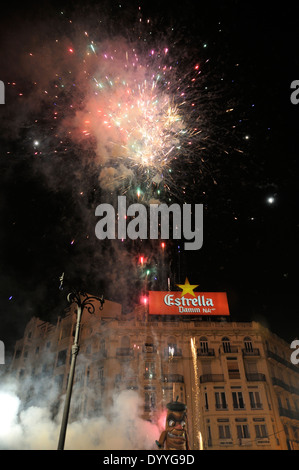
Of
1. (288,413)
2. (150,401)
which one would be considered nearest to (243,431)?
(288,413)

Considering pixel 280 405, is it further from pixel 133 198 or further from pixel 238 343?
pixel 133 198

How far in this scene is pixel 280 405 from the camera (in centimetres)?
2530

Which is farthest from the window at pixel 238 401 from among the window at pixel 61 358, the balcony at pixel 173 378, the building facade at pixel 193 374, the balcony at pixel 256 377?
the window at pixel 61 358

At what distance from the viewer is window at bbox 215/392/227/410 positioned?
2395cm

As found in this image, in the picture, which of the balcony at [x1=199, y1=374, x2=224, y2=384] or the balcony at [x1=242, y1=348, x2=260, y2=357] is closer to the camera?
the balcony at [x1=199, y1=374, x2=224, y2=384]

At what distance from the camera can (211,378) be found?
81.9 ft

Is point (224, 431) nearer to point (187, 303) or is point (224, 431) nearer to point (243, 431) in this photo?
point (243, 431)

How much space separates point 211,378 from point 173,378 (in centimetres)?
325

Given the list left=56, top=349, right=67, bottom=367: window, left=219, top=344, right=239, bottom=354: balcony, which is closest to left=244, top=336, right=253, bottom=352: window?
left=219, top=344, right=239, bottom=354: balcony

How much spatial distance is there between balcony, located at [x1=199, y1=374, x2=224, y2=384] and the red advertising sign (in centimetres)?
510

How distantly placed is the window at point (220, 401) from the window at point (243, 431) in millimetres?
1630

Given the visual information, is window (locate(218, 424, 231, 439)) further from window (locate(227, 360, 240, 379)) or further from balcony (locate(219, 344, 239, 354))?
balcony (locate(219, 344, 239, 354))
